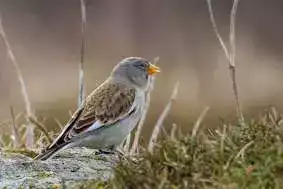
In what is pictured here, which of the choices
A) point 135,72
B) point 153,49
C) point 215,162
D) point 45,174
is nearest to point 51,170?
point 45,174

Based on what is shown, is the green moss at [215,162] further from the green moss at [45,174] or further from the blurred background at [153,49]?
the blurred background at [153,49]

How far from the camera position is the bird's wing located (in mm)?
5891

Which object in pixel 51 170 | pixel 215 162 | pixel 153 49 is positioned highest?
pixel 215 162

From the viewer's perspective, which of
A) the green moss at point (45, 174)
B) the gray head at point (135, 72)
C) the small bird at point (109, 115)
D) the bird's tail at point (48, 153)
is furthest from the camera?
the gray head at point (135, 72)

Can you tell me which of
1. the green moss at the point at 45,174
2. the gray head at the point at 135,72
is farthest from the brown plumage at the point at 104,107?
the green moss at the point at 45,174

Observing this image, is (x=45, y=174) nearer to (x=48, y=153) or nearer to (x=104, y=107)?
(x=48, y=153)

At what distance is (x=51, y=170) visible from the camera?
15.8ft

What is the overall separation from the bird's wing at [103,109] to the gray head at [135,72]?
171 mm

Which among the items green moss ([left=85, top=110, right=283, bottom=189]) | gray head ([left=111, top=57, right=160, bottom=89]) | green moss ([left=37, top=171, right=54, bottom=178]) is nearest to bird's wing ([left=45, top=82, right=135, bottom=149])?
gray head ([left=111, top=57, right=160, bottom=89])

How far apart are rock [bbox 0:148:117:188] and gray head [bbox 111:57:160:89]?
1.51 metres

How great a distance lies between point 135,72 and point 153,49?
12277 mm

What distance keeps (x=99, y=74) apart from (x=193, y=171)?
13876 millimetres

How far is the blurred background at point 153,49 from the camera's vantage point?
16.2 m

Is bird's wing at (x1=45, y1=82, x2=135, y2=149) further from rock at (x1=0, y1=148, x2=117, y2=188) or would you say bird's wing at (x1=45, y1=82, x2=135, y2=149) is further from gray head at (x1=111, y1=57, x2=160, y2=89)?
rock at (x1=0, y1=148, x2=117, y2=188)
